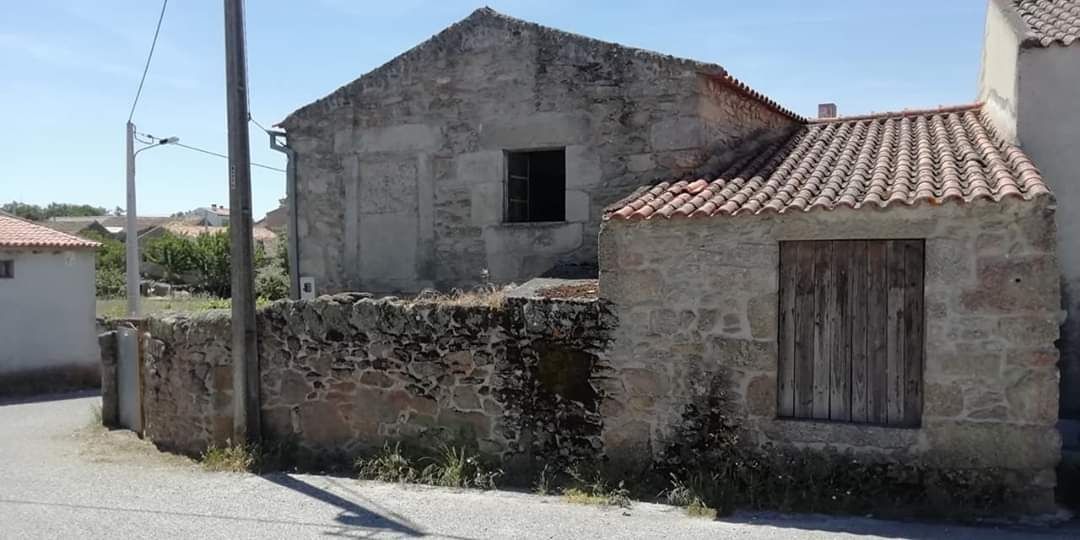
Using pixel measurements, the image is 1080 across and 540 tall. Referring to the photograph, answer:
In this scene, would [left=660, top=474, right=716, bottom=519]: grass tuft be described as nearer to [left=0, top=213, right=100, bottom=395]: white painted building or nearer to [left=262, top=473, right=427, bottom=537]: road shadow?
[left=262, top=473, right=427, bottom=537]: road shadow

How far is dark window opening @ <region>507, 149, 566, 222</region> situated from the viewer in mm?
10023

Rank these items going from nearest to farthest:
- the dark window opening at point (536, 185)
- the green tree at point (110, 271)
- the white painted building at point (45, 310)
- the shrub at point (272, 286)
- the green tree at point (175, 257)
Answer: the dark window opening at point (536, 185)
the white painted building at point (45, 310)
the shrub at point (272, 286)
the green tree at point (110, 271)
the green tree at point (175, 257)

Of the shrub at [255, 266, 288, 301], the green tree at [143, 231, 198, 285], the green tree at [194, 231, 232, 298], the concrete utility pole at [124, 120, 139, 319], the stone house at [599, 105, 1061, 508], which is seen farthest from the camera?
the green tree at [143, 231, 198, 285]

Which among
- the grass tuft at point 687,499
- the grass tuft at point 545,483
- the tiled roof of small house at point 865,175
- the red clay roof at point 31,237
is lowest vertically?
the grass tuft at point 545,483

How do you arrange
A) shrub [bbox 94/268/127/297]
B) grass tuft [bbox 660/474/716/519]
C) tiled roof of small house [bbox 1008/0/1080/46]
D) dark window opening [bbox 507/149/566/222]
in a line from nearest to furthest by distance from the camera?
1. grass tuft [bbox 660/474/716/519]
2. tiled roof of small house [bbox 1008/0/1080/46]
3. dark window opening [bbox 507/149/566/222]
4. shrub [bbox 94/268/127/297]

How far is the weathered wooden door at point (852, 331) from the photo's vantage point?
6105 mm

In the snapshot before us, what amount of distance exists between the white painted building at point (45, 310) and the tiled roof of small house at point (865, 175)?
45.5 ft

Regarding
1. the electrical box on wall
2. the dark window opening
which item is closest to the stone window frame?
the dark window opening

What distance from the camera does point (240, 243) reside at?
824cm

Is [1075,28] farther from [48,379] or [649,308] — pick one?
[48,379]

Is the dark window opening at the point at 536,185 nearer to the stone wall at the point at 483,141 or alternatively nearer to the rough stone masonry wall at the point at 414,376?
the stone wall at the point at 483,141

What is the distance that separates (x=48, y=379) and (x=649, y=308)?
1470 centimetres

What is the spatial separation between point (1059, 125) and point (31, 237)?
687 inches

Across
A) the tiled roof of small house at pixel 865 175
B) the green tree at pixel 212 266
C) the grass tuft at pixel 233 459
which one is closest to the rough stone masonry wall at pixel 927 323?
the tiled roof of small house at pixel 865 175
